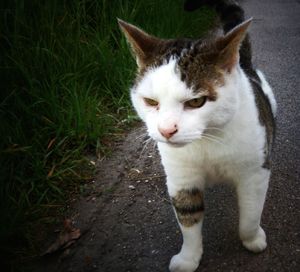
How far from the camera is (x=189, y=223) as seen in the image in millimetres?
1735

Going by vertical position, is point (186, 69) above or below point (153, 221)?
above

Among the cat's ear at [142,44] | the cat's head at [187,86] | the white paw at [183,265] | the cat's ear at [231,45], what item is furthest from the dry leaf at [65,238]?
the cat's ear at [231,45]

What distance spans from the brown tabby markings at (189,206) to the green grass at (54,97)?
2.67ft

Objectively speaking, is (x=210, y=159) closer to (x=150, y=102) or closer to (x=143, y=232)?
(x=150, y=102)

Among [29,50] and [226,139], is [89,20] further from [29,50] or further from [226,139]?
[226,139]

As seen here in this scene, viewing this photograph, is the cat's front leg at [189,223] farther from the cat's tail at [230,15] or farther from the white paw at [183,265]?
the cat's tail at [230,15]

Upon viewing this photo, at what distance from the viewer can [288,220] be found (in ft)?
6.49

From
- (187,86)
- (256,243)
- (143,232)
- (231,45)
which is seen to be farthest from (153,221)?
(231,45)

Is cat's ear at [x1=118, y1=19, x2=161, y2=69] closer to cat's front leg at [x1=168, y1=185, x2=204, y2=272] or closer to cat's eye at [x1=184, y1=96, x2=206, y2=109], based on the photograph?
cat's eye at [x1=184, y1=96, x2=206, y2=109]

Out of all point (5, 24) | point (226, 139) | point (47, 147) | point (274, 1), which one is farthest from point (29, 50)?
point (274, 1)

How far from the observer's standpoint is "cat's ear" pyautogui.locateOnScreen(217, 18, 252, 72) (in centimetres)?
144

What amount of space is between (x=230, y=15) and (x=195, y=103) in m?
1.20

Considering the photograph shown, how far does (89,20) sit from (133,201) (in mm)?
1718

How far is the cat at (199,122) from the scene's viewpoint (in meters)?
1.38
